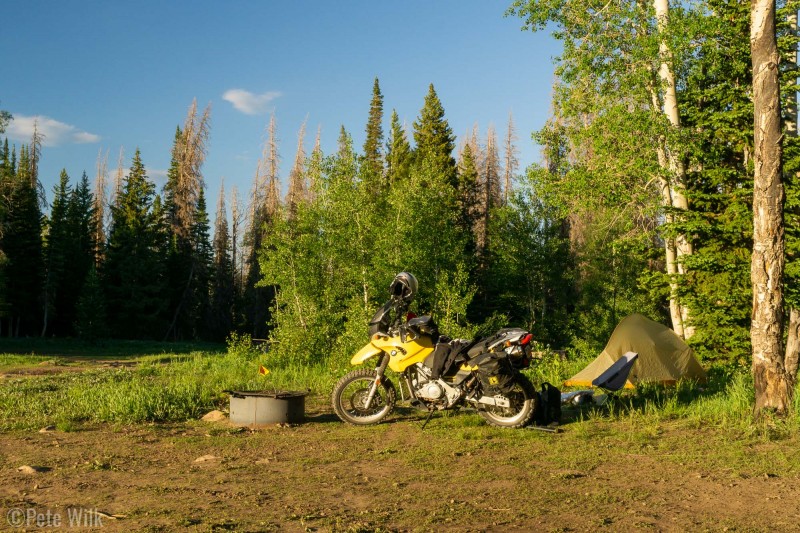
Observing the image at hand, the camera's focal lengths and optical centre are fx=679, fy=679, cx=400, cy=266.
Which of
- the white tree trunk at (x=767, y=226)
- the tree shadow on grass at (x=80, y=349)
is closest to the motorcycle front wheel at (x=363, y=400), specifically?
the white tree trunk at (x=767, y=226)

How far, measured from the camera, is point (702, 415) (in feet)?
29.8

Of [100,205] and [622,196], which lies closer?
[622,196]

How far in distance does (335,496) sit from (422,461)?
1508 mm

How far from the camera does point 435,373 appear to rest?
8.69 metres

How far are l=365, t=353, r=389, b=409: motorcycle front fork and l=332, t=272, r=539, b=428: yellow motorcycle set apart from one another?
13 mm

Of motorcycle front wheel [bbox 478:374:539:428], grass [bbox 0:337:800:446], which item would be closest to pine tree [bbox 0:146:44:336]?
grass [bbox 0:337:800:446]

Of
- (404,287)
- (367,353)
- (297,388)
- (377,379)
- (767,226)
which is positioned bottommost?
(297,388)

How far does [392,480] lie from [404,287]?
11.6 ft

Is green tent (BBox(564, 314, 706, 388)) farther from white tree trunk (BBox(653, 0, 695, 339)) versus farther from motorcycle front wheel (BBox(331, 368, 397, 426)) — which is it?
motorcycle front wheel (BBox(331, 368, 397, 426))

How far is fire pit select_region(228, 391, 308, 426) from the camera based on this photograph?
29.0ft

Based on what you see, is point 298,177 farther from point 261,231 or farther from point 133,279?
point 133,279

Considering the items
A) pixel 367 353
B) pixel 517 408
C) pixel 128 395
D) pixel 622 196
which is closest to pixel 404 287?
pixel 367 353

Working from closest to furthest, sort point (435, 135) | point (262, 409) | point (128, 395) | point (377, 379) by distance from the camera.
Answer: point (262, 409) < point (377, 379) < point (128, 395) < point (435, 135)

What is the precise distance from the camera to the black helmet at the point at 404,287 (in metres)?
9.20
